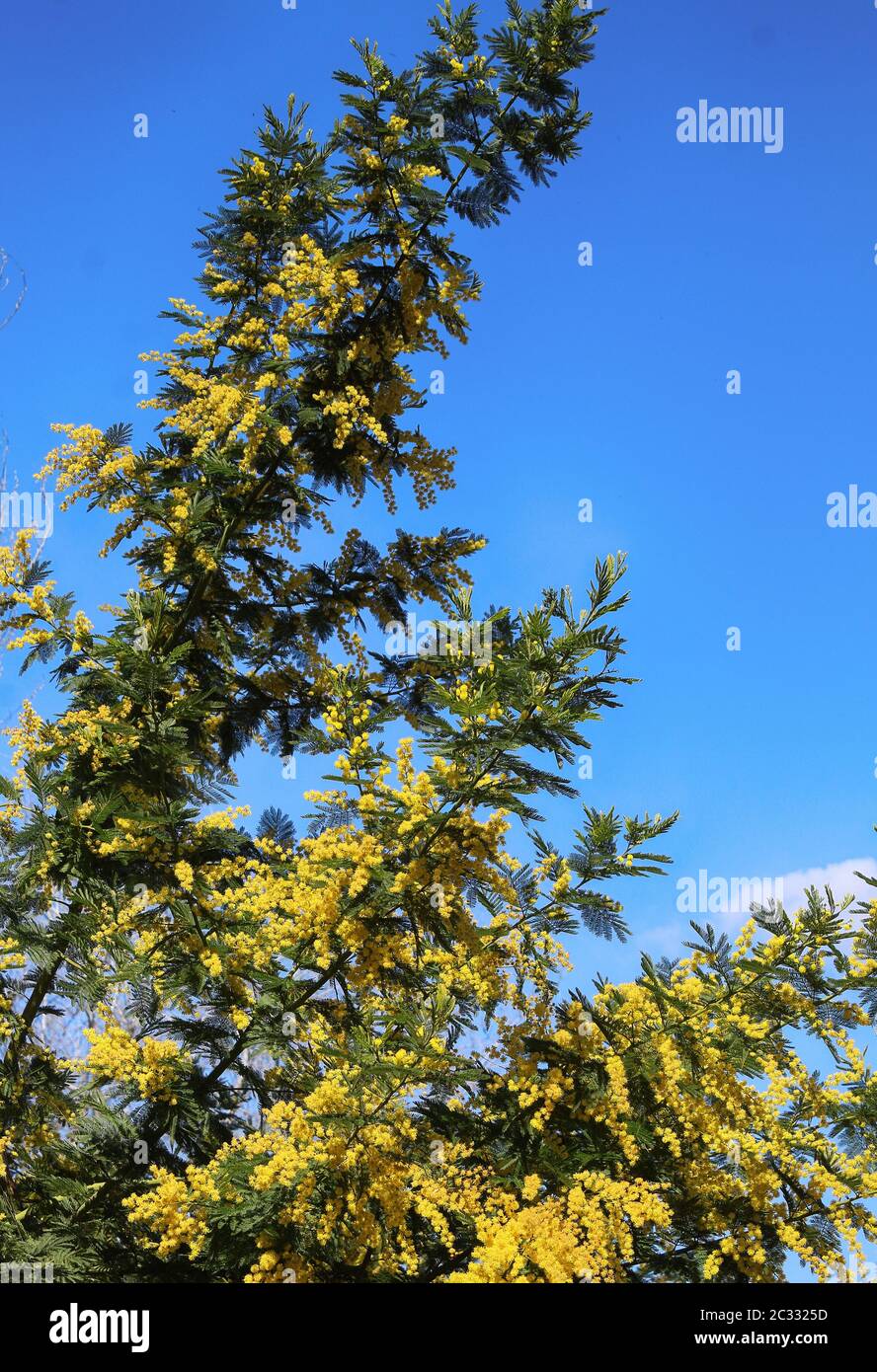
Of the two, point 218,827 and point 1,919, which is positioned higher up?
point 218,827

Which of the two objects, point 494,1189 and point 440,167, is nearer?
point 494,1189

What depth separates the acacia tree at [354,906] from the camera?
5.66 m

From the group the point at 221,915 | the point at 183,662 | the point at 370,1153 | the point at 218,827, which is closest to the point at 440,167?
the point at 183,662

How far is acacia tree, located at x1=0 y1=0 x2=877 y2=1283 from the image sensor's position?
18.6 feet

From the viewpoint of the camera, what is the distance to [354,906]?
6.01 meters

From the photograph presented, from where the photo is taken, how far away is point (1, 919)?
26.2 ft

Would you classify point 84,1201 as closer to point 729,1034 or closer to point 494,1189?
point 494,1189

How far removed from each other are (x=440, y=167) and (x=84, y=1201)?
308 inches

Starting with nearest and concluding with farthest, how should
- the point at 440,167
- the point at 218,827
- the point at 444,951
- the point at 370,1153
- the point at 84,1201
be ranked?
the point at 370,1153 < the point at 444,951 < the point at 84,1201 < the point at 218,827 < the point at 440,167

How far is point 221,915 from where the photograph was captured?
23.6ft

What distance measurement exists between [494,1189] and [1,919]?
415 centimetres
